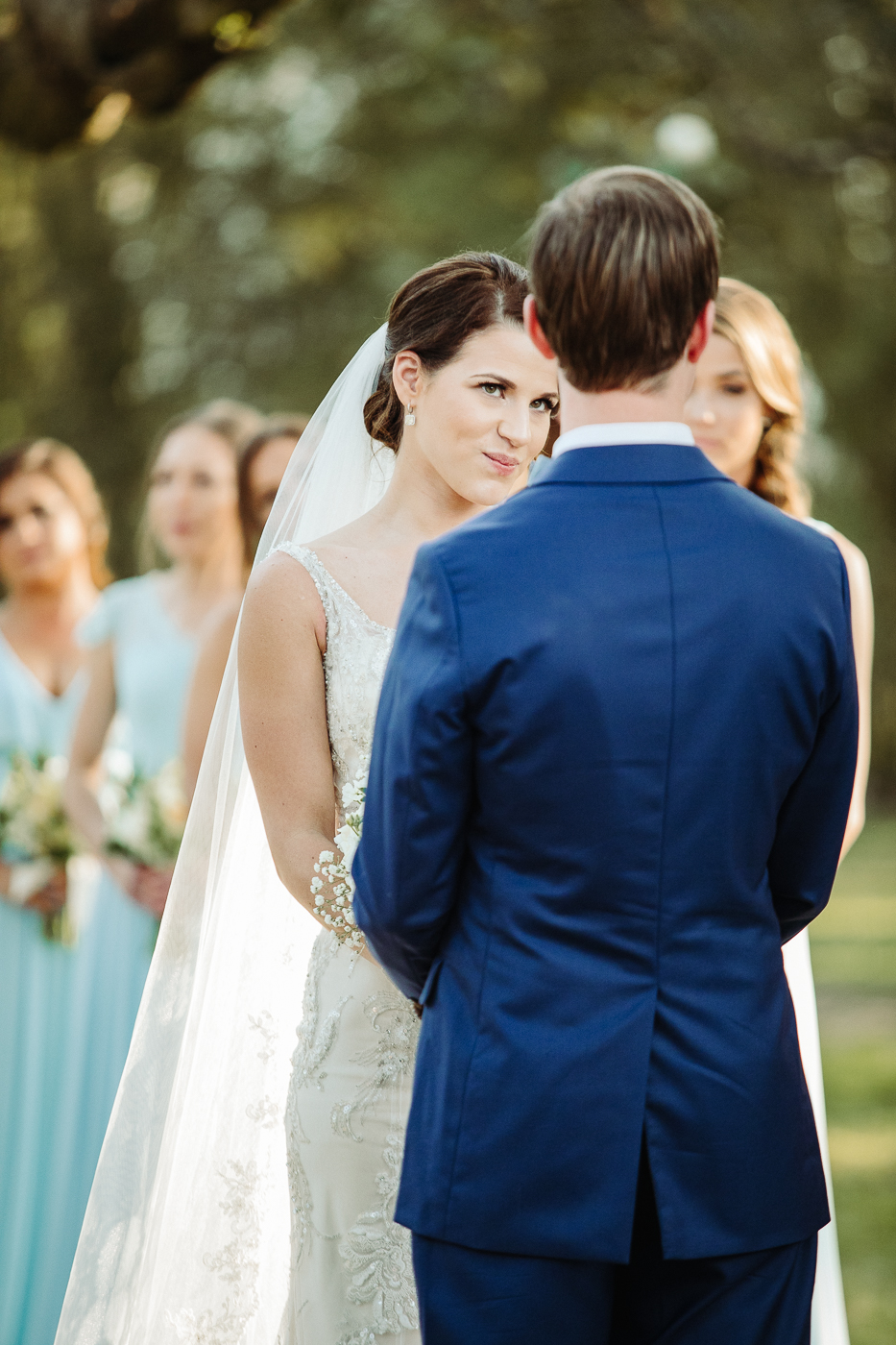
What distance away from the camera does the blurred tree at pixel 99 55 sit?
4.26 meters

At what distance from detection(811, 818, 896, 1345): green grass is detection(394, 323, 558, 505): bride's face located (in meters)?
3.08

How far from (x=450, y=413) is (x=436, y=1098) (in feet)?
4.55

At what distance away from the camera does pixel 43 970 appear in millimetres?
5141

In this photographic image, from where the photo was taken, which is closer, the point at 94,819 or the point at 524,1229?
the point at 524,1229

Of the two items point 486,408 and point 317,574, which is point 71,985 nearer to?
point 317,574

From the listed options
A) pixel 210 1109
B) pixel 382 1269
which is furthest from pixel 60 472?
pixel 382 1269

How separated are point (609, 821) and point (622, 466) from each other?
1.51 ft

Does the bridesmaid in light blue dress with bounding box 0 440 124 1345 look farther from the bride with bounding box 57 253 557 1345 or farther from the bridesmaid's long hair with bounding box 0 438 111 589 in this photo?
the bride with bounding box 57 253 557 1345

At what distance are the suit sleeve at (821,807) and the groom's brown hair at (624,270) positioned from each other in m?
0.41

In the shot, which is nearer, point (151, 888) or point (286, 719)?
point (286, 719)

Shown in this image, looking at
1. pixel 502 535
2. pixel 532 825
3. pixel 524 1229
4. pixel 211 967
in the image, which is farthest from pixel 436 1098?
pixel 211 967

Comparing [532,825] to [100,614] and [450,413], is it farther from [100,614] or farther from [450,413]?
[100,614]

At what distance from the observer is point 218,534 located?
203 inches

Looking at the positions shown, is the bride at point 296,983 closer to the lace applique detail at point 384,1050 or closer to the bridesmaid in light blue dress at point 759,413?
Answer: the lace applique detail at point 384,1050
